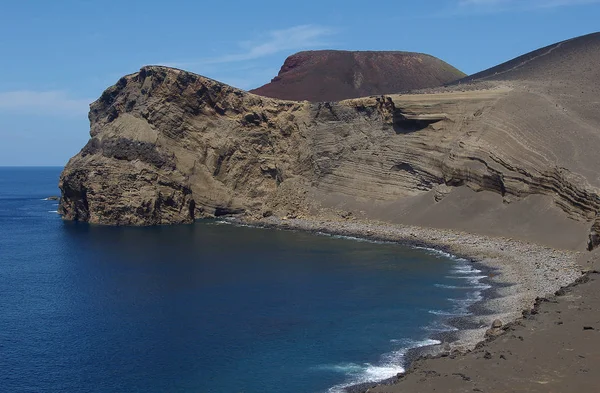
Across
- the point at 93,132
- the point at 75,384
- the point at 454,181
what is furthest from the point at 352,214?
the point at 75,384

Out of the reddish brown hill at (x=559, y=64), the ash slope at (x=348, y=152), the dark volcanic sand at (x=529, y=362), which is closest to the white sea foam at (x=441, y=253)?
the ash slope at (x=348, y=152)

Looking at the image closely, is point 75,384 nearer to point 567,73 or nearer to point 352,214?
point 352,214

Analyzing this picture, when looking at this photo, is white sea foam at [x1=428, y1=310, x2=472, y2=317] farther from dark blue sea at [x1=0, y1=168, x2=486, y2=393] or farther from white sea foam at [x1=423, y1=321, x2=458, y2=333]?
white sea foam at [x1=423, y1=321, x2=458, y2=333]

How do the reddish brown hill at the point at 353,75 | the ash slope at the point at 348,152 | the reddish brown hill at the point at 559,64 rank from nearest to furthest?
the ash slope at the point at 348,152
the reddish brown hill at the point at 559,64
the reddish brown hill at the point at 353,75

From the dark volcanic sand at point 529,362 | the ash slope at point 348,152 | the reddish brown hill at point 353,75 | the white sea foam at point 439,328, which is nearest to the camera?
the dark volcanic sand at point 529,362

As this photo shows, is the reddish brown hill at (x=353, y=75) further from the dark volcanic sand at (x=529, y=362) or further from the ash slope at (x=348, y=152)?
the dark volcanic sand at (x=529, y=362)

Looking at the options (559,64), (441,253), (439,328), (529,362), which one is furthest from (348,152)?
(529,362)
